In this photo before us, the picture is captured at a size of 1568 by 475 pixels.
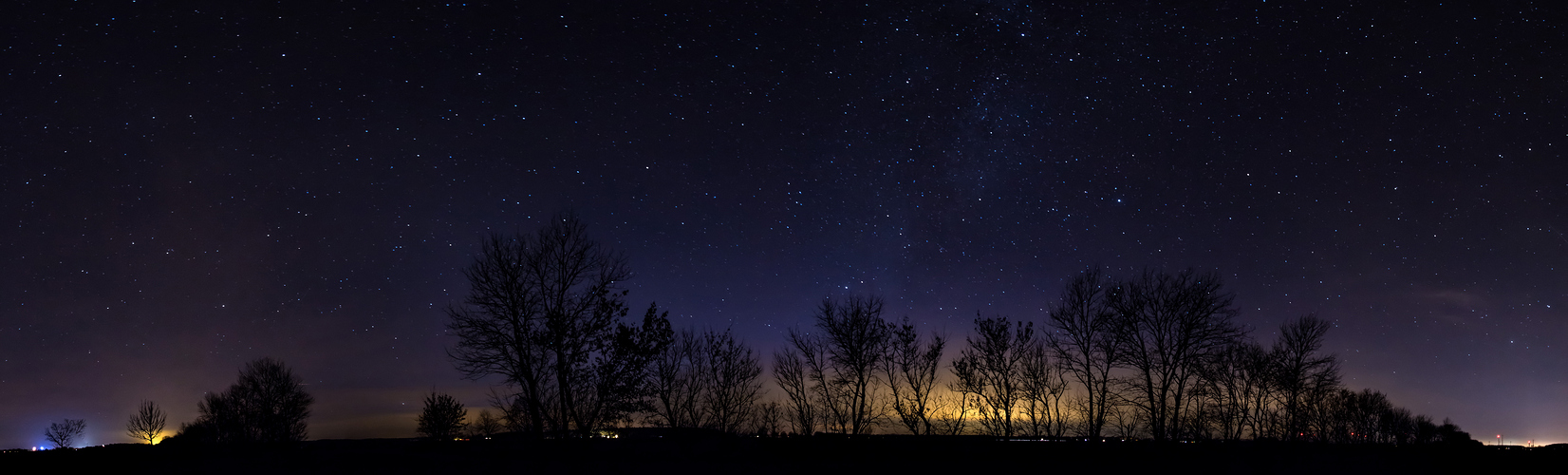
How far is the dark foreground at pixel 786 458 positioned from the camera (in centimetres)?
1287

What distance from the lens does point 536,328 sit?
79.6 feet

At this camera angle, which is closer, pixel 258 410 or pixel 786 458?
pixel 786 458

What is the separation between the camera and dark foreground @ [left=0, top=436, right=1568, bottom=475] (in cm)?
1287

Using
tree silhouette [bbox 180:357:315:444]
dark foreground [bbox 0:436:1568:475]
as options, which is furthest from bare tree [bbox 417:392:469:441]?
dark foreground [bbox 0:436:1568:475]

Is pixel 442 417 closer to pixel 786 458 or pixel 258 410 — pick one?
pixel 258 410

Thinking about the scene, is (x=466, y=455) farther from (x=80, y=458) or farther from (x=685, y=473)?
(x=80, y=458)

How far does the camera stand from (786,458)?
58.4ft

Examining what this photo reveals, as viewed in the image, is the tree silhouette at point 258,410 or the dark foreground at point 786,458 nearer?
the dark foreground at point 786,458

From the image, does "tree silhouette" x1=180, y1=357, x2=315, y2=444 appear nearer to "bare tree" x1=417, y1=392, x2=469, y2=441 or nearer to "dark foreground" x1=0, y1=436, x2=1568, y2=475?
"bare tree" x1=417, y1=392, x2=469, y2=441

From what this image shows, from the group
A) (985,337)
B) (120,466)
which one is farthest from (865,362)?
(120,466)

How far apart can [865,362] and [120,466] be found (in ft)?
97.6

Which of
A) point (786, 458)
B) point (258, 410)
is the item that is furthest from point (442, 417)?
point (786, 458)

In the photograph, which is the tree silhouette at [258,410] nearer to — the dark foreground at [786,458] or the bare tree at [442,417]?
the bare tree at [442,417]

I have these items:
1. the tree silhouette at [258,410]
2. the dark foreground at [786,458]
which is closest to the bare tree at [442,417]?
the tree silhouette at [258,410]
